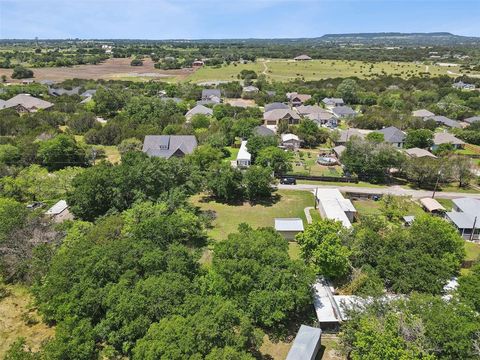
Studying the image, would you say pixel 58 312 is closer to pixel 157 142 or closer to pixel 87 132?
pixel 157 142

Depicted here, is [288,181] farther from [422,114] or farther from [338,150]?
[422,114]

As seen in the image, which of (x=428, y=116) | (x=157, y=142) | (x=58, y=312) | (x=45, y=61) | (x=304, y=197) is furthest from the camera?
(x=45, y=61)

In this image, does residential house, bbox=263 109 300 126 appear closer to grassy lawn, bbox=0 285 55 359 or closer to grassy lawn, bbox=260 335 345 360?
grassy lawn, bbox=260 335 345 360

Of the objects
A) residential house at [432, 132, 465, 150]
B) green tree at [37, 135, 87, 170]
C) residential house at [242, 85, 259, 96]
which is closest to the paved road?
residential house at [432, 132, 465, 150]

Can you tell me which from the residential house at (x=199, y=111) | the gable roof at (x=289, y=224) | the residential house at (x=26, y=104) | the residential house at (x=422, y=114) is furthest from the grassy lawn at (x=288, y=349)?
the residential house at (x=26, y=104)

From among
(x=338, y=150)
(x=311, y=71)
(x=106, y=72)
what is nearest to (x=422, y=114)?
(x=338, y=150)

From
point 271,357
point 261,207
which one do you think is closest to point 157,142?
point 261,207
